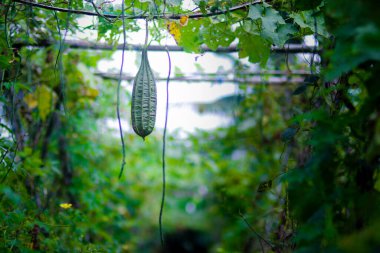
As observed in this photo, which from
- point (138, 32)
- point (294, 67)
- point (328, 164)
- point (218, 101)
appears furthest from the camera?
point (218, 101)

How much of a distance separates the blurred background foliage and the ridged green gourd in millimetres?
436

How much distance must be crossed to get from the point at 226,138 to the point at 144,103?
416 cm

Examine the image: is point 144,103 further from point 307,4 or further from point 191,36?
point 307,4

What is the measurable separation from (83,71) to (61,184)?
1437 millimetres

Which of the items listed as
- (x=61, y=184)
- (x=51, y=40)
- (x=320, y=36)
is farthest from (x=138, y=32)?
(x=61, y=184)

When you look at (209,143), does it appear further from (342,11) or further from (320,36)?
(342,11)

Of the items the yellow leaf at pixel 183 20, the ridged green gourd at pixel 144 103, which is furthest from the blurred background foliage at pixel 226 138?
the ridged green gourd at pixel 144 103

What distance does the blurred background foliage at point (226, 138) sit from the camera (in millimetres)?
1267

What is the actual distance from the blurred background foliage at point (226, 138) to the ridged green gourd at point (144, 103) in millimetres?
436

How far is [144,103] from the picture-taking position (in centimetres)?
198

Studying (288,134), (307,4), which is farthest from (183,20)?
(288,134)

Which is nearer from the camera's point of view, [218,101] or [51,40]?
[51,40]

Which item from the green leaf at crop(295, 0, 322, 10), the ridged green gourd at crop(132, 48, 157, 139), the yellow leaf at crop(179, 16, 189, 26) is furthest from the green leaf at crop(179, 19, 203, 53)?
the green leaf at crop(295, 0, 322, 10)

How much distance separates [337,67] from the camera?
1.17 metres
